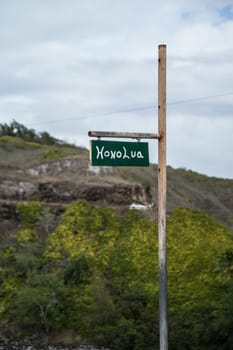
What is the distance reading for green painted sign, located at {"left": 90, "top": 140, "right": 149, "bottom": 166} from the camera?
9617 millimetres

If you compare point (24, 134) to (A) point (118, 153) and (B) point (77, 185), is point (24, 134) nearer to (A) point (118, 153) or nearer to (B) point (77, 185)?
(B) point (77, 185)

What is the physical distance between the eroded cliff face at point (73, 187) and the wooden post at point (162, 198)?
31.0 m

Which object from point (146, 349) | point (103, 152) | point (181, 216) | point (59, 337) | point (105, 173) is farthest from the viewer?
point (105, 173)

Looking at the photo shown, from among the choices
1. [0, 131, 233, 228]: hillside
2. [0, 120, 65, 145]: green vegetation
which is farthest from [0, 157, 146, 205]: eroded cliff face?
[0, 120, 65, 145]: green vegetation

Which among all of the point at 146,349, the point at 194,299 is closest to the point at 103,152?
the point at 146,349

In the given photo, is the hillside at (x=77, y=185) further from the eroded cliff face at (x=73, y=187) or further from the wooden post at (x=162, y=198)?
the wooden post at (x=162, y=198)

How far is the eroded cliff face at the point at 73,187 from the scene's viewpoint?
41.4 meters

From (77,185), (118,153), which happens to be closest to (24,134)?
(77,185)

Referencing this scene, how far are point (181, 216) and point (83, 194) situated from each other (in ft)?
24.7

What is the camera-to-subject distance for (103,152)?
9.66 meters

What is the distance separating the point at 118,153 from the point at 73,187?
32.8 meters

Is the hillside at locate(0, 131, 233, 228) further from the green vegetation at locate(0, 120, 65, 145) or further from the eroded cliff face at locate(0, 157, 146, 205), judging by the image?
the green vegetation at locate(0, 120, 65, 145)

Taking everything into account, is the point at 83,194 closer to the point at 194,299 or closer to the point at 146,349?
the point at 194,299

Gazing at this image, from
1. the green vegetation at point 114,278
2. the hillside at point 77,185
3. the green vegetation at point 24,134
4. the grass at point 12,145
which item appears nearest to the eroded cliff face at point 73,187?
the hillside at point 77,185
